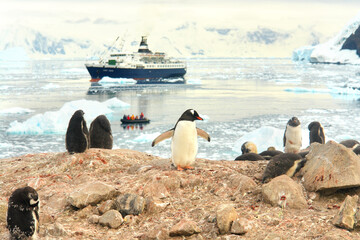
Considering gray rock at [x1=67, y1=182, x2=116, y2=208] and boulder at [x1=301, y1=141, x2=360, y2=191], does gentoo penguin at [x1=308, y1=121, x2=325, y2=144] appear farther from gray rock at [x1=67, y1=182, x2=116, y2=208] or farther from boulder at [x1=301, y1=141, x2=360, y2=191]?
gray rock at [x1=67, y1=182, x2=116, y2=208]

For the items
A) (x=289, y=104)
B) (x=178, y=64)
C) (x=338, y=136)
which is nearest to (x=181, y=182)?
(x=338, y=136)

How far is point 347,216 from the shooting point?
4508mm

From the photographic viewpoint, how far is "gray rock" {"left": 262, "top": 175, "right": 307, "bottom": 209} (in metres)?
5.05

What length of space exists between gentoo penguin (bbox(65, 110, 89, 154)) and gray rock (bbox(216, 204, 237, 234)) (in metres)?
3.65

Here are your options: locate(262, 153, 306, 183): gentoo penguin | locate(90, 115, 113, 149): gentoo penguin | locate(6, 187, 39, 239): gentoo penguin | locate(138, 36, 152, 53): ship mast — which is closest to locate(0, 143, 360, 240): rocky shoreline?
locate(262, 153, 306, 183): gentoo penguin

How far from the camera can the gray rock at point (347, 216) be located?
176 inches

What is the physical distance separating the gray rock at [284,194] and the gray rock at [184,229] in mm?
1081

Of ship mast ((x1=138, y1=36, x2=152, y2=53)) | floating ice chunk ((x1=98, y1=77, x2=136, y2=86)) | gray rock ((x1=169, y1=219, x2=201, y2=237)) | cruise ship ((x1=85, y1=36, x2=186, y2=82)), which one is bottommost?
floating ice chunk ((x1=98, y1=77, x2=136, y2=86))

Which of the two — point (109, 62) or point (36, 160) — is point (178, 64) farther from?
point (36, 160)

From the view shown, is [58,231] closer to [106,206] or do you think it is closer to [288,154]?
[106,206]

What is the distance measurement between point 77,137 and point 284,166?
152 inches

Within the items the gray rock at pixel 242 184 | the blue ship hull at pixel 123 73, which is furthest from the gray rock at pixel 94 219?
the blue ship hull at pixel 123 73

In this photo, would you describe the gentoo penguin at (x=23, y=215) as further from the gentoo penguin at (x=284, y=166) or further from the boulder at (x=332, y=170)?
the boulder at (x=332, y=170)

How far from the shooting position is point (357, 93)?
42.4 meters
